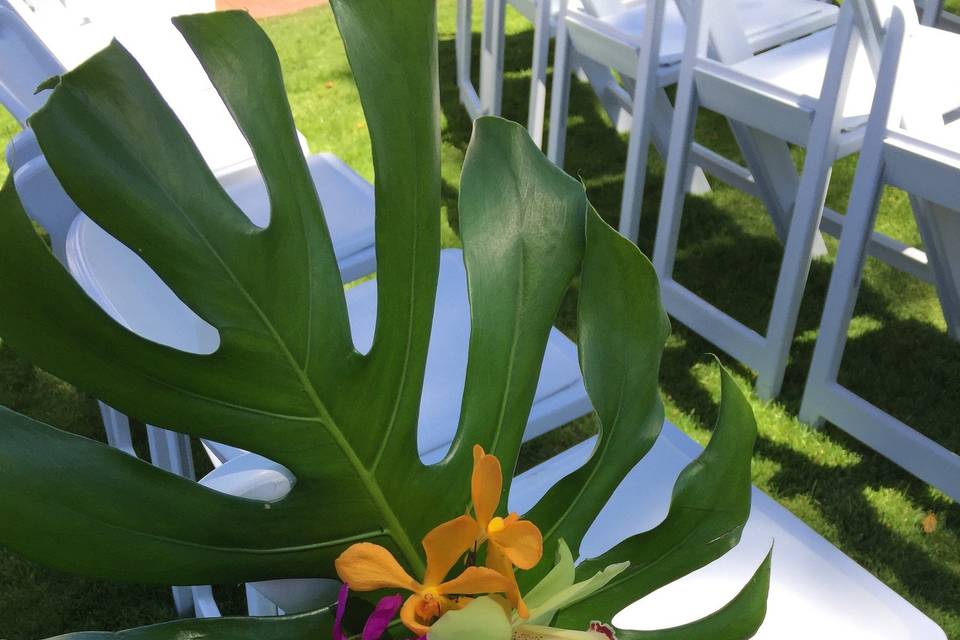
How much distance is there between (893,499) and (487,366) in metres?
1.57

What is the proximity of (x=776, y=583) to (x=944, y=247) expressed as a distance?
115 centimetres

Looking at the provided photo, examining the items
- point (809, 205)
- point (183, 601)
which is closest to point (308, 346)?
point (183, 601)

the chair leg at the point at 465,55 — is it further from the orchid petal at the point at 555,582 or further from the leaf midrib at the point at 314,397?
the orchid petal at the point at 555,582

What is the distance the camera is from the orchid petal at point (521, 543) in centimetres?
39

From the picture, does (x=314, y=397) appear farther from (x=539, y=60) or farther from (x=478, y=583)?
(x=539, y=60)

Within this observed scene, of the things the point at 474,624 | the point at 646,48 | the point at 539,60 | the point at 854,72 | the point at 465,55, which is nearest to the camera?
the point at 474,624

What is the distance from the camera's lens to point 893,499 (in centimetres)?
186

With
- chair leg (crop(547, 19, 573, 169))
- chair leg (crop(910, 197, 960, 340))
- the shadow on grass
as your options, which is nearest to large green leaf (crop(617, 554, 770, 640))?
the shadow on grass

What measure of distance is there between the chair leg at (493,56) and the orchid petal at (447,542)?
2.57 meters

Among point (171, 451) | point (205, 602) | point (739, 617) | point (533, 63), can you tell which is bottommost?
point (205, 602)

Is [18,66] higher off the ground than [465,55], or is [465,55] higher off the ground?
[18,66]

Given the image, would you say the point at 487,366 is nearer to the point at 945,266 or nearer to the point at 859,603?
the point at 859,603

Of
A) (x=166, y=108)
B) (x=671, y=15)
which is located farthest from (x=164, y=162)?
(x=671, y=15)

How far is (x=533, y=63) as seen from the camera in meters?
2.74
